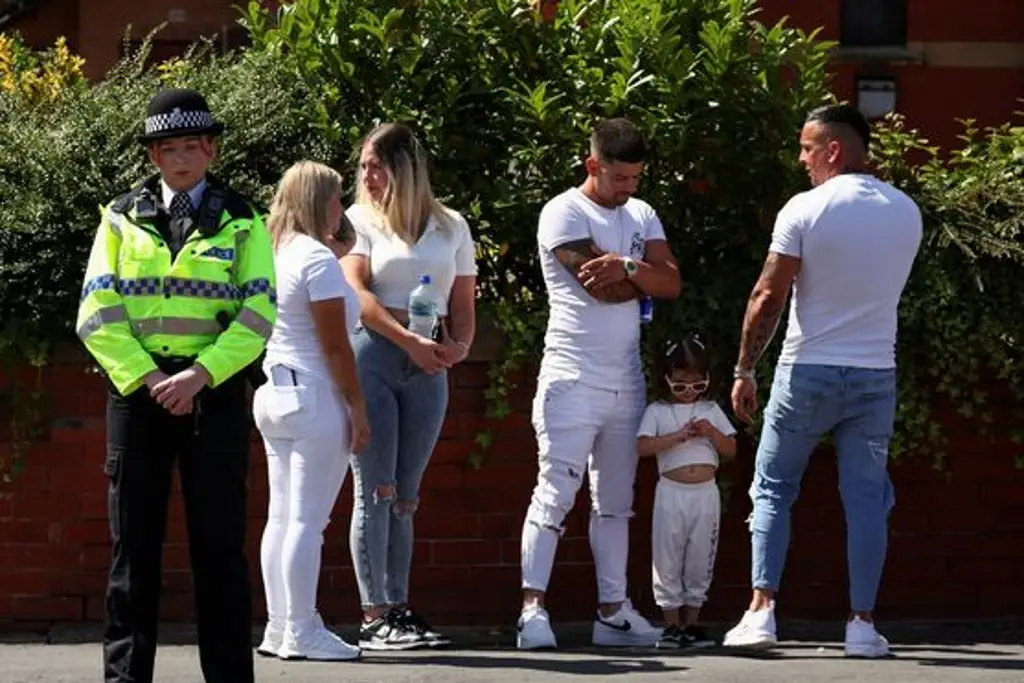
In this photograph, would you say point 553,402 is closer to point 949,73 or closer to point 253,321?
point 253,321

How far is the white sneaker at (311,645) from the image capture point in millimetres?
9055

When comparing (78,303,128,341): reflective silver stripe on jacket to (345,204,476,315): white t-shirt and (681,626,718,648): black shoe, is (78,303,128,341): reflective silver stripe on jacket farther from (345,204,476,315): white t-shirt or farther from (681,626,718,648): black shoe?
(681,626,718,648): black shoe

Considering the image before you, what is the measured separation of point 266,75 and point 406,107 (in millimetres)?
611

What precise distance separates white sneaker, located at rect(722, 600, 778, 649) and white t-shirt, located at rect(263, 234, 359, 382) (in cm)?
180

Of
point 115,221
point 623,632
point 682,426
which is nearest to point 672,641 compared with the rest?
point 623,632

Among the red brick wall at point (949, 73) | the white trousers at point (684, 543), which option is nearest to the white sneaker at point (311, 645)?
the white trousers at point (684, 543)

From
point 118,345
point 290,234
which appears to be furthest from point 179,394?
point 290,234

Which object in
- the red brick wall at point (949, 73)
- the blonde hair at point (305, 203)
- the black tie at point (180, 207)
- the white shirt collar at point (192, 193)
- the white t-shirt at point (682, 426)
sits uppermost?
the red brick wall at point (949, 73)

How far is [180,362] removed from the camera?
25.5 feet

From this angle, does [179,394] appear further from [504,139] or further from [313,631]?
[504,139]

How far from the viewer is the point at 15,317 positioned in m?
9.92

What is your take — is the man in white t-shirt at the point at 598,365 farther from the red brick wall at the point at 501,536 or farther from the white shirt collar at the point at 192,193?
the white shirt collar at the point at 192,193

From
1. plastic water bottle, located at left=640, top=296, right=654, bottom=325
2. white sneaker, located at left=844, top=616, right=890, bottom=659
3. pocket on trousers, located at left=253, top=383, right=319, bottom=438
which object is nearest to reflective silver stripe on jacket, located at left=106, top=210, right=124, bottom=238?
pocket on trousers, located at left=253, top=383, right=319, bottom=438

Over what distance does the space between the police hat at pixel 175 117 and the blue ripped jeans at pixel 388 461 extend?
1.76 m
